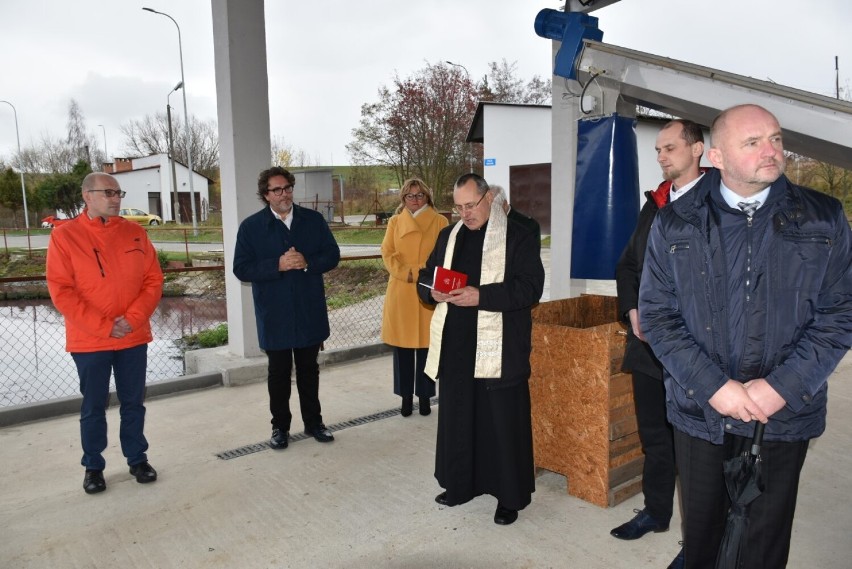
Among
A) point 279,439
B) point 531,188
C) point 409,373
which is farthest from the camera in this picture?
point 531,188

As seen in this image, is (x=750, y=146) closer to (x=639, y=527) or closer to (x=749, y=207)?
(x=749, y=207)

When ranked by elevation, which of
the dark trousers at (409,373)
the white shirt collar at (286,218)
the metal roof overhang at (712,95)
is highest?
the metal roof overhang at (712,95)

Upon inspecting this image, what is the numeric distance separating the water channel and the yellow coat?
2.52 m

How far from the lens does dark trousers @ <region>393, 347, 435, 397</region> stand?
490cm

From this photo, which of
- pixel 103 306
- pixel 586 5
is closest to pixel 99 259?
pixel 103 306

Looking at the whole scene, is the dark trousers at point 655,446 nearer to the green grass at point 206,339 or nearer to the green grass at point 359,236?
the green grass at point 206,339

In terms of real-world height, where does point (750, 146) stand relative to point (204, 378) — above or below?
above

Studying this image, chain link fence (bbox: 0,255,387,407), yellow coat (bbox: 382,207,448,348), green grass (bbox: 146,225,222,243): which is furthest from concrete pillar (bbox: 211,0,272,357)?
green grass (bbox: 146,225,222,243)

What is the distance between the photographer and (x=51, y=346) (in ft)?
32.2

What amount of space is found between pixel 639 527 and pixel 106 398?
3067mm

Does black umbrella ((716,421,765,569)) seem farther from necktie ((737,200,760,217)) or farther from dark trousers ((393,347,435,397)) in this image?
dark trousers ((393,347,435,397))

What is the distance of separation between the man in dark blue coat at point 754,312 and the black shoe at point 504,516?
4.32 feet

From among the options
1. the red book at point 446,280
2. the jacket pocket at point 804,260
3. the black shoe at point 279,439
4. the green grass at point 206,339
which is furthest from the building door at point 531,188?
the jacket pocket at point 804,260

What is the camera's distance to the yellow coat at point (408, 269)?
15.7 feet
